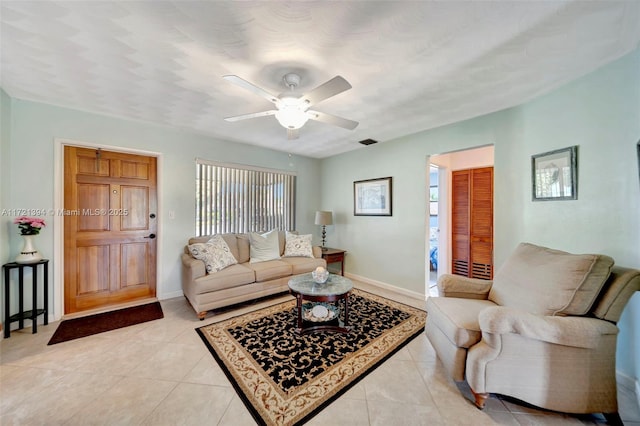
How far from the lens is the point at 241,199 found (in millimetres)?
3992

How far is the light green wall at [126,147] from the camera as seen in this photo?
239cm

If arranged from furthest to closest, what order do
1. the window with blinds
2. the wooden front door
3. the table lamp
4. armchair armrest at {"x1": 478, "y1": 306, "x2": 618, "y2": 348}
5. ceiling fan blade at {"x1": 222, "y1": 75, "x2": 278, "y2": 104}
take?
the table lamp
the window with blinds
the wooden front door
ceiling fan blade at {"x1": 222, "y1": 75, "x2": 278, "y2": 104}
armchair armrest at {"x1": 478, "y1": 306, "x2": 618, "y2": 348}

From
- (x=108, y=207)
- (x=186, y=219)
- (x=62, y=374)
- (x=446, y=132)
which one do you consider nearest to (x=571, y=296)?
(x=446, y=132)

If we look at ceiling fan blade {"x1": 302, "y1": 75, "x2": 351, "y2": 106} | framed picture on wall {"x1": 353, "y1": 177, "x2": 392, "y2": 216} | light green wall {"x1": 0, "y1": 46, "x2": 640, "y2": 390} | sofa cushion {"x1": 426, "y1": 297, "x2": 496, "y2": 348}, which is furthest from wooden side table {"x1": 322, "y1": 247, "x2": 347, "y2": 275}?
ceiling fan blade {"x1": 302, "y1": 75, "x2": 351, "y2": 106}

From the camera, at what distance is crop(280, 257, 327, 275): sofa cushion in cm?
340

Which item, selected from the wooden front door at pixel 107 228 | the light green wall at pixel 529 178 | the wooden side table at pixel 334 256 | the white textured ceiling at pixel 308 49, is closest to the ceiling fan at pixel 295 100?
the white textured ceiling at pixel 308 49

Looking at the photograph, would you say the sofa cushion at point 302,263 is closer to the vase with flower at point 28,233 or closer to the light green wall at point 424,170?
the light green wall at point 424,170

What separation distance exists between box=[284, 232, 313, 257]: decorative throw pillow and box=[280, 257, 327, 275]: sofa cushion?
3.2 inches

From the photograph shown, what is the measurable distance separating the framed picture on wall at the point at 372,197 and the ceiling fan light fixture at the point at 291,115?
2.24 metres

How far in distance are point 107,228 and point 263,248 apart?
1948 millimetres

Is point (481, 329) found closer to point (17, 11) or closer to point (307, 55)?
point (307, 55)

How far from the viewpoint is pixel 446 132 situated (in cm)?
308

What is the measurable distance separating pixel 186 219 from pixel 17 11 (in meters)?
2.48

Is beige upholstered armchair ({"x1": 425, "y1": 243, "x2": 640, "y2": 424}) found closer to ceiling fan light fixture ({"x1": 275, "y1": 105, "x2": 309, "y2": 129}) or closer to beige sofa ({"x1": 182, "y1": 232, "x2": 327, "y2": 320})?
ceiling fan light fixture ({"x1": 275, "y1": 105, "x2": 309, "y2": 129})
